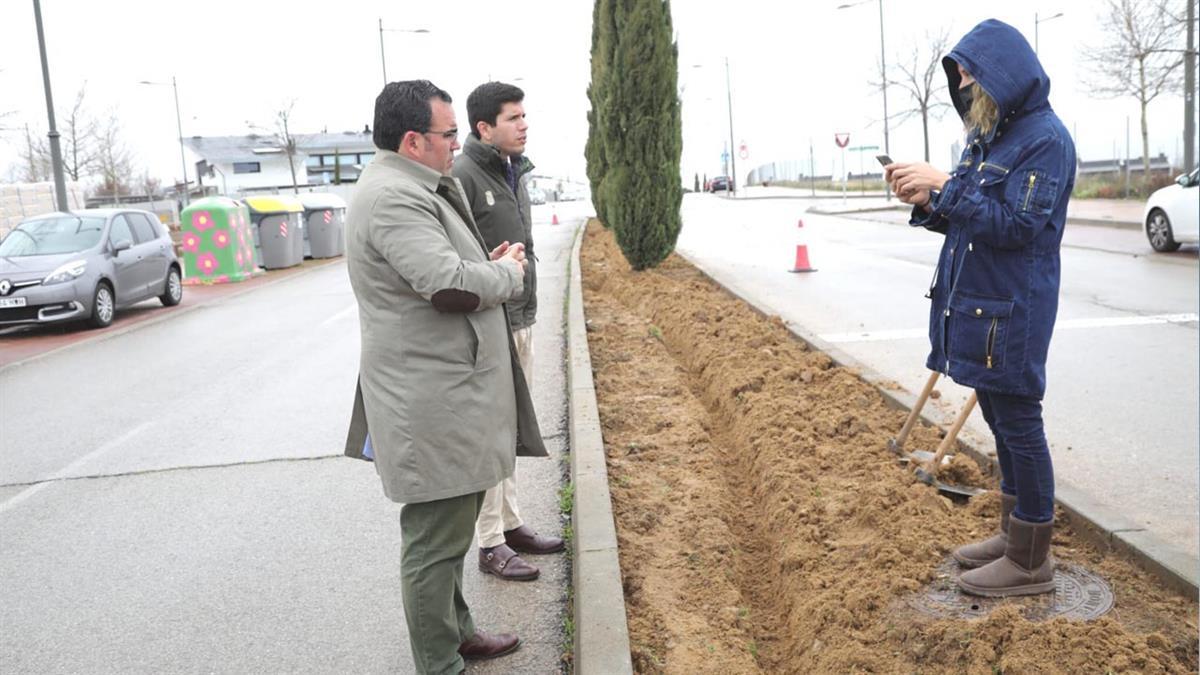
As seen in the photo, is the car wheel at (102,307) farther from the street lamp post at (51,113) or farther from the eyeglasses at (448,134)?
the eyeglasses at (448,134)

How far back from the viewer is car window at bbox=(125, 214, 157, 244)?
1559cm

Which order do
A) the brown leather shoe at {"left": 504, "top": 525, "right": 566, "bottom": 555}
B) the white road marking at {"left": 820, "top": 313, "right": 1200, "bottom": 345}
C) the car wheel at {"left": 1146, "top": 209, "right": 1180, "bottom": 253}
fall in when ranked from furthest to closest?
the car wheel at {"left": 1146, "top": 209, "right": 1180, "bottom": 253}, the white road marking at {"left": 820, "top": 313, "right": 1200, "bottom": 345}, the brown leather shoe at {"left": 504, "top": 525, "right": 566, "bottom": 555}

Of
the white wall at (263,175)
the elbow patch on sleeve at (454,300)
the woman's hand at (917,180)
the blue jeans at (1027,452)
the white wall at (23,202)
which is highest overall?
the white wall at (263,175)

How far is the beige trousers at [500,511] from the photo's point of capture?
167 inches

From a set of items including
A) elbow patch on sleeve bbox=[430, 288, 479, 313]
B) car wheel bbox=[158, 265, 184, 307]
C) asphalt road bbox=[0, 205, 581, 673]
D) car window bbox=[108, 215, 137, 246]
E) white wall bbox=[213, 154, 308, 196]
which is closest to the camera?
elbow patch on sleeve bbox=[430, 288, 479, 313]

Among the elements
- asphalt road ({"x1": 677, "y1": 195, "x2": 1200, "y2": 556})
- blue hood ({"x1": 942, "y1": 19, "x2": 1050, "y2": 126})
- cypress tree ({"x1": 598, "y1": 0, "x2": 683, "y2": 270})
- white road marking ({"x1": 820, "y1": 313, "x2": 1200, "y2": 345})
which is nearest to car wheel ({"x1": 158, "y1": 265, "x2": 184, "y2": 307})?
cypress tree ({"x1": 598, "y1": 0, "x2": 683, "y2": 270})

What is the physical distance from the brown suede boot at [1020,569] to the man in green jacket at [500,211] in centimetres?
182

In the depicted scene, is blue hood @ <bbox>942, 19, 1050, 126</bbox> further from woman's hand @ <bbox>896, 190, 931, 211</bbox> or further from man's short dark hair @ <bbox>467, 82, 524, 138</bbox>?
man's short dark hair @ <bbox>467, 82, 524, 138</bbox>

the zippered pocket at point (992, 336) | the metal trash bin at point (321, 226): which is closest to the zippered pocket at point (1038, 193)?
the zippered pocket at point (992, 336)

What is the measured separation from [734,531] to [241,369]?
678 centimetres

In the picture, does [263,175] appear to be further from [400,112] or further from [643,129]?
[400,112]

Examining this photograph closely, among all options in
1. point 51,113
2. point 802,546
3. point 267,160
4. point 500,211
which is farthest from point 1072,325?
point 267,160

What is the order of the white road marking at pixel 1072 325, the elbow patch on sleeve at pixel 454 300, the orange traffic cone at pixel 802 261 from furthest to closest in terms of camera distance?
the orange traffic cone at pixel 802 261 → the white road marking at pixel 1072 325 → the elbow patch on sleeve at pixel 454 300

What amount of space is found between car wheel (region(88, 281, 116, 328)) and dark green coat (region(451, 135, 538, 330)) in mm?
11417
